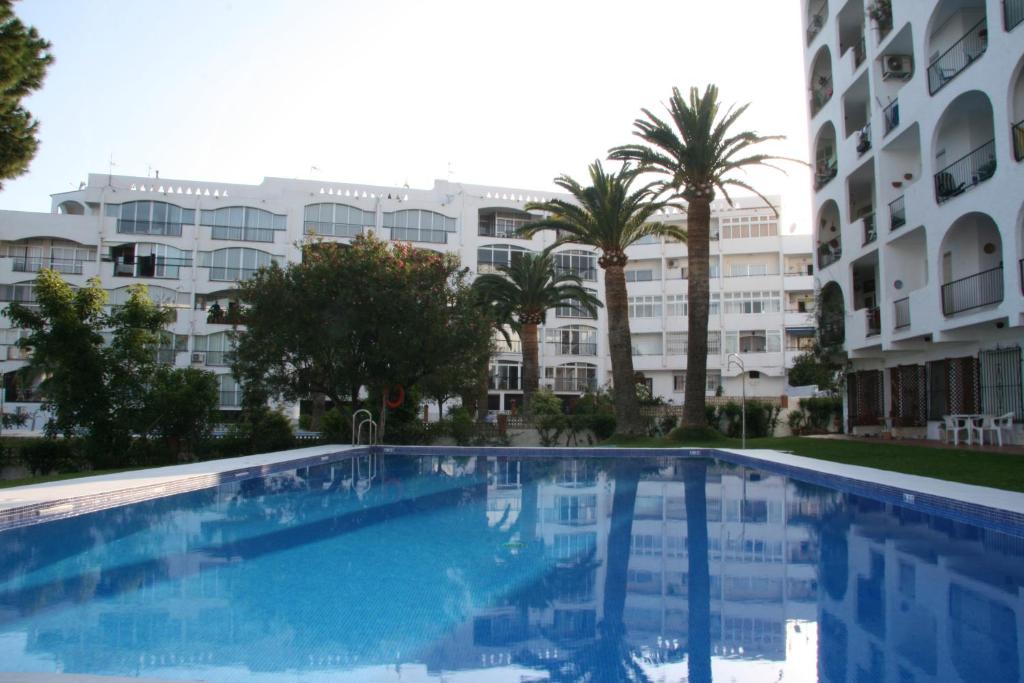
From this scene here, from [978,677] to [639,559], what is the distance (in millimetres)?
3580

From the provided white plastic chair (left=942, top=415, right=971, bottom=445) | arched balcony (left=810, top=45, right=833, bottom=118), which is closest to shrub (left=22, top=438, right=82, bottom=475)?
white plastic chair (left=942, top=415, right=971, bottom=445)

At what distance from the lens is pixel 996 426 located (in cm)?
1830

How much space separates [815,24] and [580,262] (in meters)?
24.4

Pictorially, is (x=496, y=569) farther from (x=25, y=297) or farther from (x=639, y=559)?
(x=25, y=297)

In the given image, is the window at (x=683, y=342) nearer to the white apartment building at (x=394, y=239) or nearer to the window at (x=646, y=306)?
the white apartment building at (x=394, y=239)

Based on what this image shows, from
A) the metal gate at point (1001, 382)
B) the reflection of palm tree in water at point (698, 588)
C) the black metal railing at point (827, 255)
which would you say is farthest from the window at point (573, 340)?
the reflection of palm tree in water at point (698, 588)

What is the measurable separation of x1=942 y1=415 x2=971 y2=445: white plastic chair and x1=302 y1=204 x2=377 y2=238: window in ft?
110

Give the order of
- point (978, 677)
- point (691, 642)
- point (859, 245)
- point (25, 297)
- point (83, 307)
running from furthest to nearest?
point (25, 297) < point (859, 245) < point (83, 307) < point (691, 642) < point (978, 677)

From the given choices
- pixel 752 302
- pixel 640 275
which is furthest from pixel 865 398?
pixel 640 275

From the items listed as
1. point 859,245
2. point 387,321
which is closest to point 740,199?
point 859,245

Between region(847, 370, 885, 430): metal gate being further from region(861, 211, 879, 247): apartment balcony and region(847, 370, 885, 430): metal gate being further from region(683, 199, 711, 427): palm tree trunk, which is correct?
region(683, 199, 711, 427): palm tree trunk

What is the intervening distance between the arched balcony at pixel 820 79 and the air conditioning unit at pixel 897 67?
14.7ft

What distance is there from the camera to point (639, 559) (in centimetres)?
771

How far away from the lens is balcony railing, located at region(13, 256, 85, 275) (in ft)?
141
